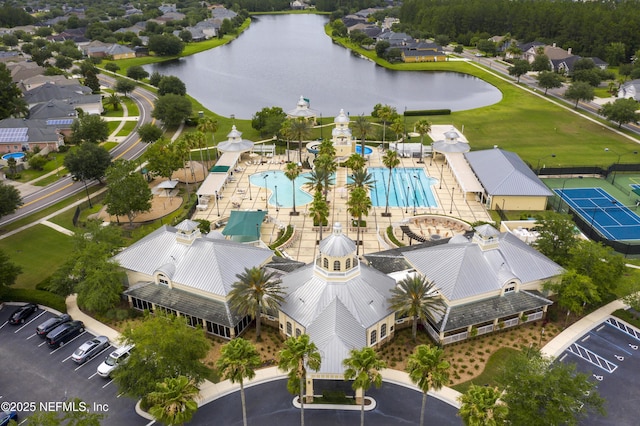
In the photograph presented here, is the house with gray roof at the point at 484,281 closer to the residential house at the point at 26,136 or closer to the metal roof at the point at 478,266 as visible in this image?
the metal roof at the point at 478,266

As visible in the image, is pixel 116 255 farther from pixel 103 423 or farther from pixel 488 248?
pixel 488 248

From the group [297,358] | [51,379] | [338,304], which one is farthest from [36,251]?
[297,358]

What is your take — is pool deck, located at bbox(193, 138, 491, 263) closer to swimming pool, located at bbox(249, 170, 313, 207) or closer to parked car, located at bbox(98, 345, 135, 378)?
swimming pool, located at bbox(249, 170, 313, 207)

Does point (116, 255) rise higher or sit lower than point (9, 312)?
higher

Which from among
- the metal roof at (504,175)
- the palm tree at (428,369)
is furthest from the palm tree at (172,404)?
the metal roof at (504,175)

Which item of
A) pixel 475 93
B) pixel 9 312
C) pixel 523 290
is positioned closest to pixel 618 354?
pixel 523 290

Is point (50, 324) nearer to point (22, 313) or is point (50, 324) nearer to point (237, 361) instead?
point (22, 313)
